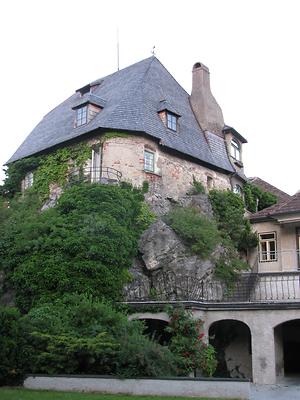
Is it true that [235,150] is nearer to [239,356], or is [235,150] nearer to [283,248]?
[283,248]

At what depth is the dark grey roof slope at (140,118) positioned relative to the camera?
2845 cm

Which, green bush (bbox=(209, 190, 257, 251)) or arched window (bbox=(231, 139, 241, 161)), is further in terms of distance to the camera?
arched window (bbox=(231, 139, 241, 161))

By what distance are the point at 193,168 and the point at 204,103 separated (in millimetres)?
5774

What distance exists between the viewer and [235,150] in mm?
35031

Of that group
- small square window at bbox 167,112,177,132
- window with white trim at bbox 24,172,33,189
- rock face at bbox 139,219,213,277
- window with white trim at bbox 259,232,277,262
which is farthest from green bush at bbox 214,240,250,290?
window with white trim at bbox 24,172,33,189

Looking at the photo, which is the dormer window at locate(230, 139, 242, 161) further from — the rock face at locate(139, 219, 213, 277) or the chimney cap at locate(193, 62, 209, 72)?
the rock face at locate(139, 219, 213, 277)

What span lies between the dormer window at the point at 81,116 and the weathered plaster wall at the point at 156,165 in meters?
3.51

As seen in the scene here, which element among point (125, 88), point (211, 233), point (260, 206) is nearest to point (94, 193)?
point (211, 233)

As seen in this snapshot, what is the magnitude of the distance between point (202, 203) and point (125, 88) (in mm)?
8610

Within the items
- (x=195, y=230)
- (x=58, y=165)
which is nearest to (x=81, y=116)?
(x=58, y=165)

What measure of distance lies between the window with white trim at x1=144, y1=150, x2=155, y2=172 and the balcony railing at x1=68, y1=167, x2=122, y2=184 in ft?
5.74

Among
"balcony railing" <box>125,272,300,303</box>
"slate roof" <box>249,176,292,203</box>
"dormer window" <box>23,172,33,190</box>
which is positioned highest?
"slate roof" <box>249,176,292,203</box>

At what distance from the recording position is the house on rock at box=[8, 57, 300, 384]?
19.6 meters

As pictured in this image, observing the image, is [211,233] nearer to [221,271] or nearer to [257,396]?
[221,271]
